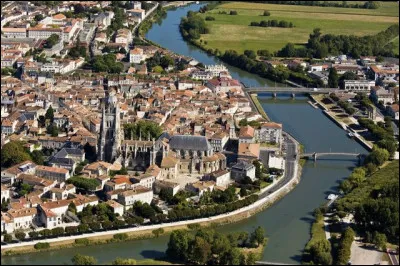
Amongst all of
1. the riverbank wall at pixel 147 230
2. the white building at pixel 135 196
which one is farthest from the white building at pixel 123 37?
the white building at pixel 135 196

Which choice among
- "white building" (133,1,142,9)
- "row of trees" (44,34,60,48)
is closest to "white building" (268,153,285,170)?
"row of trees" (44,34,60,48)

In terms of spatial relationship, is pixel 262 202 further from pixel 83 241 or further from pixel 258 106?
pixel 258 106

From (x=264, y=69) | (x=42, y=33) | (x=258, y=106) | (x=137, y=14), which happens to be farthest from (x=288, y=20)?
(x=258, y=106)

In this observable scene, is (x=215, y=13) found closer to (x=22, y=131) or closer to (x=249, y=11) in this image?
(x=249, y=11)

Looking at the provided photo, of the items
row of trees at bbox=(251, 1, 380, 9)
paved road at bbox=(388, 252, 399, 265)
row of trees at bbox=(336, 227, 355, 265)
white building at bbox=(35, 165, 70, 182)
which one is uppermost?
row of trees at bbox=(251, 1, 380, 9)

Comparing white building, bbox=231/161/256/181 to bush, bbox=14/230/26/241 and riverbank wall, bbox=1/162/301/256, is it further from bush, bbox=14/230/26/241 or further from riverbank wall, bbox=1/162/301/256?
bush, bbox=14/230/26/241

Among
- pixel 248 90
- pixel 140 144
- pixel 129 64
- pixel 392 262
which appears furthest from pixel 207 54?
pixel 392 262
